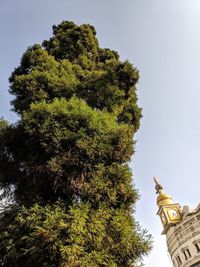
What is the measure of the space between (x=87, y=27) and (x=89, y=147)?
9.57 meters

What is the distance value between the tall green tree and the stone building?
82.1ft

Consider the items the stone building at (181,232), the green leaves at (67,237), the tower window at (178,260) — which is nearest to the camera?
the green leaves at (67,237)

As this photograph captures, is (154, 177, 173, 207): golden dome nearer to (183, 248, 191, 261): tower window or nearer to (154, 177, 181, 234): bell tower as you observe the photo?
(154, 177, 181, 234): bell tower

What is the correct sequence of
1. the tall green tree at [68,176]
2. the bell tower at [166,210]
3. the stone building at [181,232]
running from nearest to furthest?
1. the tall green tree at [68,176]
2. the stone building at [181,232]
3. the bell tower at [166,210]

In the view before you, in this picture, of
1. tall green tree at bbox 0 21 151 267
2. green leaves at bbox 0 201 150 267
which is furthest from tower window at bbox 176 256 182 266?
green leaves at bbox 0 201 150 267

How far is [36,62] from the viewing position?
1216cm

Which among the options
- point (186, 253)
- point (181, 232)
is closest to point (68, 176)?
point (186, 253)

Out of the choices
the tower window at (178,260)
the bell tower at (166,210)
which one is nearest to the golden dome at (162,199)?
the bell tower at (166,210)

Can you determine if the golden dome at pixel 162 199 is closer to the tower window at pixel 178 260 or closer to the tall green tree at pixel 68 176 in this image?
the tower window at pixel 178 260

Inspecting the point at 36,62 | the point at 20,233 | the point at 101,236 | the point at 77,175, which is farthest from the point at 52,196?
the point at 36,62

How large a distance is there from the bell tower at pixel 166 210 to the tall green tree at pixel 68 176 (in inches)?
1139

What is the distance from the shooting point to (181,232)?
3409 centimetres

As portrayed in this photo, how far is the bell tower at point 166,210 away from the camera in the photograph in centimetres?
3709

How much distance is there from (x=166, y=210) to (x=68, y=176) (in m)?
33.7
